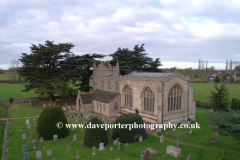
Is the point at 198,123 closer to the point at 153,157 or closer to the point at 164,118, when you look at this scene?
the point at 164,118

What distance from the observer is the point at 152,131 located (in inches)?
877

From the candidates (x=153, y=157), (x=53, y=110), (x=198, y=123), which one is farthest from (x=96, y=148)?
(x=198, y=123)

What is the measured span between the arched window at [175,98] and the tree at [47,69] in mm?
21547

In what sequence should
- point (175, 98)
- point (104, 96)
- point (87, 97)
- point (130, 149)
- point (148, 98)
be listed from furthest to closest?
point (87, 97)
point (104, 96)
point (175, 98)
point (148, 98)
point (130, 149)

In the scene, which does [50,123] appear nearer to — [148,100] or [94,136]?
[94,136]

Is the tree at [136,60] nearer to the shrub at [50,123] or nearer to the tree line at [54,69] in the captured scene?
the tree line at [54,69]

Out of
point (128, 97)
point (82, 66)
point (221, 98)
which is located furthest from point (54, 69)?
point (221, 98)

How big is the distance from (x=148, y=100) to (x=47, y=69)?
26.3 meters

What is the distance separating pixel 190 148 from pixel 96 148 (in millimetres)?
9373

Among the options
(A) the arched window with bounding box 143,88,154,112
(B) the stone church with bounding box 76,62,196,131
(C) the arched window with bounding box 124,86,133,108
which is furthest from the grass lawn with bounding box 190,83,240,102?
(C) the arched window with bounding box 124,86,133,108

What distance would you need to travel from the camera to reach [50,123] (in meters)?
19.1

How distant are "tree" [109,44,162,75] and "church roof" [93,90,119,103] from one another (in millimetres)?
14137

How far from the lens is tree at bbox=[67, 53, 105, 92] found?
1602 inches

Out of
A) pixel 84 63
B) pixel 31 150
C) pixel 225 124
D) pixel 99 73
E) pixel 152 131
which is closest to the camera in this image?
pixel 225 124
